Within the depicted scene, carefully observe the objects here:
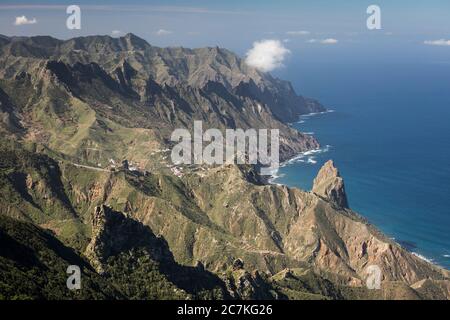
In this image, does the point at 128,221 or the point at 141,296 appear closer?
the point at 141,296

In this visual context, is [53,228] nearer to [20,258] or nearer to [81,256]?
[81,256]
